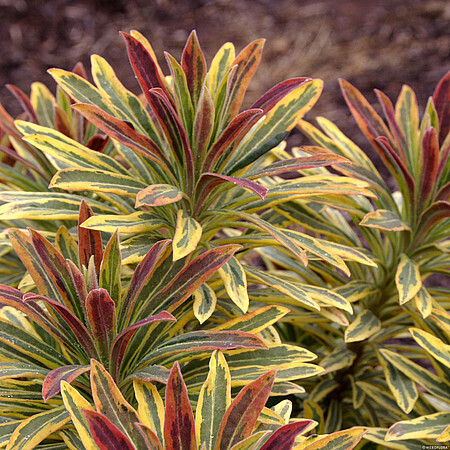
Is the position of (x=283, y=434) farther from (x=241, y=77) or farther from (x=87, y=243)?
(x=241, y=77)

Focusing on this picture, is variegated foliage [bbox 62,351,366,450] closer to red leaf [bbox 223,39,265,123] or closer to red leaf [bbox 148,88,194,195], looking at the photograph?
red leaf [bbox 148,88,194,195]

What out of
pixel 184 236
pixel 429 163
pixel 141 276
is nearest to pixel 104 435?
pixel 141 276

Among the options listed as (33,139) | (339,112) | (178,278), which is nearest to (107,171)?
(33,139)

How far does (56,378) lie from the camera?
808 millimetres

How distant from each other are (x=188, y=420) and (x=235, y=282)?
306 mm

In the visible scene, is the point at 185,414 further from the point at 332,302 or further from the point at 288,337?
the point at 288,337

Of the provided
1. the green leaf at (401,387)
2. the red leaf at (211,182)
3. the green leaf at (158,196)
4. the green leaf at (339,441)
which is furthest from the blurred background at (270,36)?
the green leaf at (339,441)

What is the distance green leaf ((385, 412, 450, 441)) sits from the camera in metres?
1.02

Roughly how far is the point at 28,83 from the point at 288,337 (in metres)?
3.67

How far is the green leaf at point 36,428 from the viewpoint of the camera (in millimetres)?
822

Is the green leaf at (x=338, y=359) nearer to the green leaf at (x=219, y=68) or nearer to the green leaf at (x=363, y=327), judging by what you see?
the green leaf at (x=363, y=327)

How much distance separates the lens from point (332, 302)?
105 centimetres

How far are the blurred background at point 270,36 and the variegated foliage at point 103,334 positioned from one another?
10.3ft

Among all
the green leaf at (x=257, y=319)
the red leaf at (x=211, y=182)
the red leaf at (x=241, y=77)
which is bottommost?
the green leaf at (x=257, y=319)
